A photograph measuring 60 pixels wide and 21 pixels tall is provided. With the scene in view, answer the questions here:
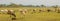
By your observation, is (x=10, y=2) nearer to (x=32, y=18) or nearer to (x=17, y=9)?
(x=17, y=9)

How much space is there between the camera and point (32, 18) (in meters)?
0.89

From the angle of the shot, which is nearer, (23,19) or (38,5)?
(23,19)

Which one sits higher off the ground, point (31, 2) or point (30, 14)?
point (31, 2)

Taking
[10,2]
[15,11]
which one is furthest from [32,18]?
[10,2]

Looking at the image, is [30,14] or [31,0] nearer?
[30,14]

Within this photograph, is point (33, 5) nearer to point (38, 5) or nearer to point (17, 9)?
point (38, 5)

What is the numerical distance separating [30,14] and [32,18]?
0.05m

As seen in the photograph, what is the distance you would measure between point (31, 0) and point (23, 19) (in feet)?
0.77

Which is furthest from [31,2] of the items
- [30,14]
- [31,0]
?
[30,14]

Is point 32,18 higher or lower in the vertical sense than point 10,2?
lower

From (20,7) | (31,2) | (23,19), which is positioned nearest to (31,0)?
(31,2)

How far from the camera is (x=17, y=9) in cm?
96

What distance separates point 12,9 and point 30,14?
0.16m

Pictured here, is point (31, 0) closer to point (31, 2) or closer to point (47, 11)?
point (31, 2)
